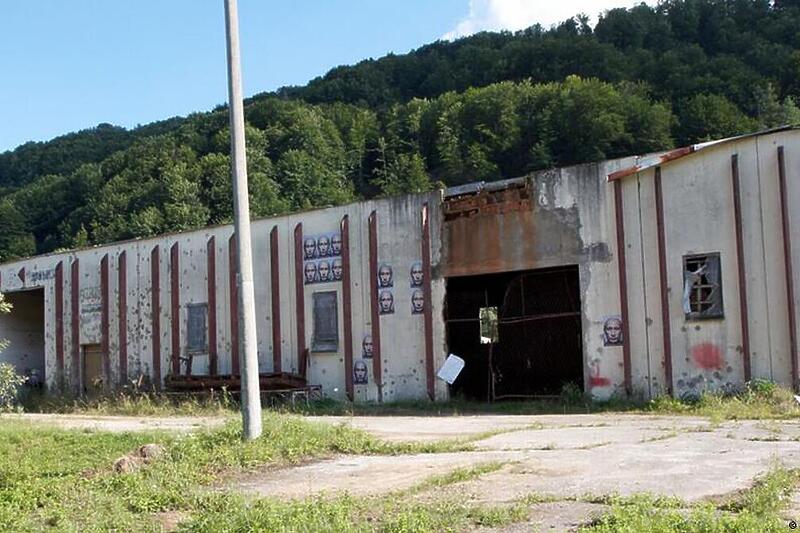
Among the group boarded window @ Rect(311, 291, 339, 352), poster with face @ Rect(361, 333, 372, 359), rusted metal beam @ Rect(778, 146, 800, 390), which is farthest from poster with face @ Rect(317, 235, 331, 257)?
rusted metal beam @ Rect(778, 146, 800, 390)

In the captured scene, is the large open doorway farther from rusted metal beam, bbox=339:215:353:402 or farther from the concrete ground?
the concrete ground

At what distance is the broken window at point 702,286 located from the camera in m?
18.1

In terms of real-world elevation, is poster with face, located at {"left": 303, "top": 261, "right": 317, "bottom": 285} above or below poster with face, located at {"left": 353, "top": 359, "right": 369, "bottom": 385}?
above

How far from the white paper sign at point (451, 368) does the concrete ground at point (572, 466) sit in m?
6.67

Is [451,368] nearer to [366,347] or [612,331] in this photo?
[366,347]

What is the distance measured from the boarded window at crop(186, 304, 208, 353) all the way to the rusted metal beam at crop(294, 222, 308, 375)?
3.36 m

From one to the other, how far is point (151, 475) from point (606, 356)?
1154 cm

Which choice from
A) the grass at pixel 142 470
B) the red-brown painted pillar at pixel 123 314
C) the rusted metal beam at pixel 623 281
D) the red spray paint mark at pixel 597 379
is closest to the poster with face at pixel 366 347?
the red spray paint mark at pixel 597 379

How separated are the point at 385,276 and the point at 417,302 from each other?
1.10 metres

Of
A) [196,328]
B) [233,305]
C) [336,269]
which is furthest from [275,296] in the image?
[196,328]

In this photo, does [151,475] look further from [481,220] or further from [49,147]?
[49,147]

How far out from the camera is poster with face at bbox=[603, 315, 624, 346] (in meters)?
19.1

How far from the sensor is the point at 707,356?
18078 mm

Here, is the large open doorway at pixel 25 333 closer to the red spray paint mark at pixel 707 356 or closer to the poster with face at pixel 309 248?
the poster with face at pixel 309 248
